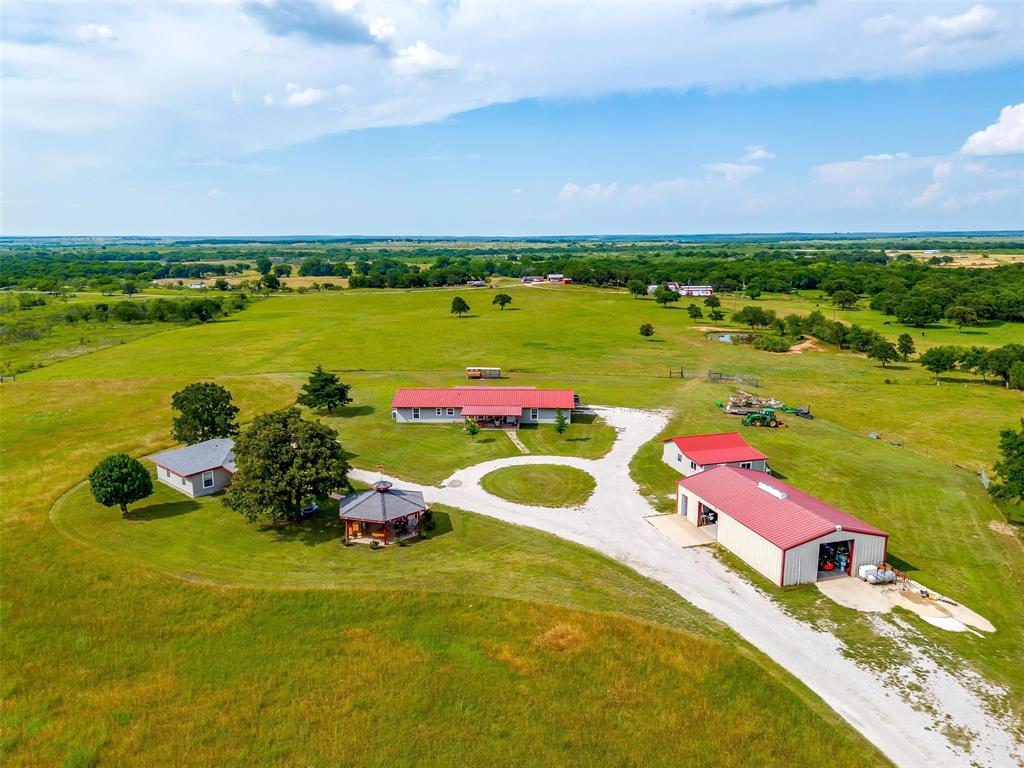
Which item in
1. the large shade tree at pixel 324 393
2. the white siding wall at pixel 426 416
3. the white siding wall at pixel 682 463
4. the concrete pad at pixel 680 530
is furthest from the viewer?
the large shade tree at pixel 324 393

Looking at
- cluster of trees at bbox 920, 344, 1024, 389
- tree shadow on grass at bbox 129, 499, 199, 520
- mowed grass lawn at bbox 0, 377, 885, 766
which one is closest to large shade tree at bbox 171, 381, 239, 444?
tree shadow on grass at bbox 129, 499, 199, 520

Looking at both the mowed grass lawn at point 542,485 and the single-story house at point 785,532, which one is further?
the mowed grass lawn at point 542,485

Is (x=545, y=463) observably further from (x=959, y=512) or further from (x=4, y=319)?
(x=4, y=319)

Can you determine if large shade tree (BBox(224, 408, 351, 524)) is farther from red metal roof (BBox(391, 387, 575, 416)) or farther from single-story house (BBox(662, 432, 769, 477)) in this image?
single-story house (BBox(662, 432, 769, 477))

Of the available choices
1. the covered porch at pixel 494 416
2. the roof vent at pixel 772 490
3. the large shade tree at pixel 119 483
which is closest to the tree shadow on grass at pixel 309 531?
the large shade tree at pixel 119 483

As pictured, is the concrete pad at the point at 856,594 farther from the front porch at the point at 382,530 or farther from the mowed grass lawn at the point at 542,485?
the front porch at the point at 382,530

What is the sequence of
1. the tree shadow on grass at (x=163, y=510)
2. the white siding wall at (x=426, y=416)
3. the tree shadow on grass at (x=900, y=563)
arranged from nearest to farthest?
1. the tree shadow on grass at (x=900, y=563)
2. the tree shadow on grass at (x=163, y=510)
3. the white siding wall at (x=426, y=416)

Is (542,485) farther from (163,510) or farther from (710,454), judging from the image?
(163,510)

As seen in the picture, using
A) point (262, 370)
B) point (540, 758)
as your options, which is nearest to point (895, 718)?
point (540, 758)
